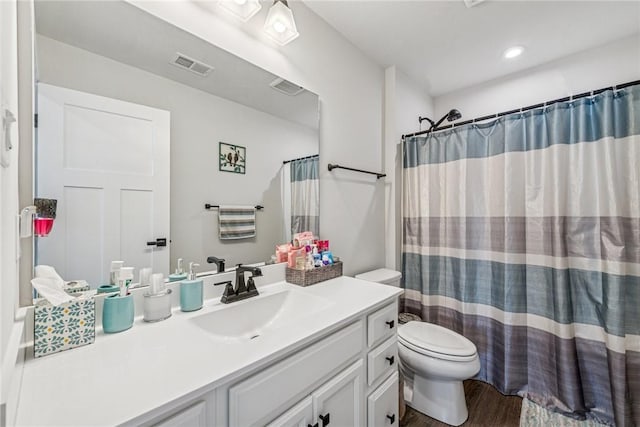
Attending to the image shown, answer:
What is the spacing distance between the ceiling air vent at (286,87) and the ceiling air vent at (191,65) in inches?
12.9

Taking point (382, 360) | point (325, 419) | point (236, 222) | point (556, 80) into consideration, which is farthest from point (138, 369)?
point (556, 80)

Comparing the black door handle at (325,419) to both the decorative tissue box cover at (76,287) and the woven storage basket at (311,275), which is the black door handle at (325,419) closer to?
the woven storage basket at (311,275)

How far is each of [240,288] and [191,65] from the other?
96 cm

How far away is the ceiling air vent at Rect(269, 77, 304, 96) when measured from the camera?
1381 mm

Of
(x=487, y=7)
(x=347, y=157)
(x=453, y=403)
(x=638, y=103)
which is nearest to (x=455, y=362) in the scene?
(x=453, y=403)

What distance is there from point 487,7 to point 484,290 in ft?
5.72

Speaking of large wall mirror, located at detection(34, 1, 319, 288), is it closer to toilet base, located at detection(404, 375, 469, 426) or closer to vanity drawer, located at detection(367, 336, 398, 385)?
vanity drawer, located at detection(367, 336, 398, 385)

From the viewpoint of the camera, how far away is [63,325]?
0.71 m

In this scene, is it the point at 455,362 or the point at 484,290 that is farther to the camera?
the point at 484,290

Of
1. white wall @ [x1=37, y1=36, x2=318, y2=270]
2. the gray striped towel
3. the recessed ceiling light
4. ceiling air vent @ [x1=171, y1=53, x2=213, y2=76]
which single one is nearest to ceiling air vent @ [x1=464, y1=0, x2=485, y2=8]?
the recessed ceiling light

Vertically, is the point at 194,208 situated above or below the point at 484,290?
above

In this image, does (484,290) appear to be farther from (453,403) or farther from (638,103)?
(638,103)

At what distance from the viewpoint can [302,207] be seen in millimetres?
1521

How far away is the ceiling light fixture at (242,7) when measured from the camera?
3.75 ft
